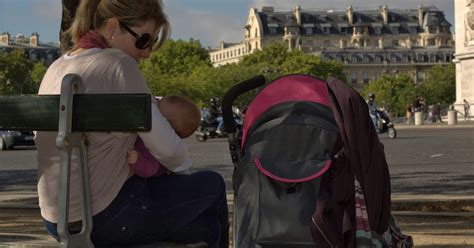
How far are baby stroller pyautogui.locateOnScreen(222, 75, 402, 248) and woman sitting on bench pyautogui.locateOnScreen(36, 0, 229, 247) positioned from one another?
15 centimetres

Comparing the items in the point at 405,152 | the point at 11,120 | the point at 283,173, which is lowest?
the point at 405,152

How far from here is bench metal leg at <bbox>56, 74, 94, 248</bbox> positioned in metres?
3.20

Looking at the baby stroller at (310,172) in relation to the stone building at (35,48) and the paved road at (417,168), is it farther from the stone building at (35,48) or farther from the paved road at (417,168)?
the stone building at (35,48)

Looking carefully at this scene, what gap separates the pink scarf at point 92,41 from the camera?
3.50 m

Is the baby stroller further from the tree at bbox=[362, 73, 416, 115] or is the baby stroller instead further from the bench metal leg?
the tree at bbox=[362, 73, 416, 115]

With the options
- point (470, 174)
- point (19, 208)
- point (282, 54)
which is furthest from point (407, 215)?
point (282, 54)

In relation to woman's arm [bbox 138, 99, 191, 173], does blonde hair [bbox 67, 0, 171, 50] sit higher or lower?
higher

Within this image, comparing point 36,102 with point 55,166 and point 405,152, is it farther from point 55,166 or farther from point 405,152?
point 405,152

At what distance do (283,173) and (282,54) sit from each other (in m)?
108

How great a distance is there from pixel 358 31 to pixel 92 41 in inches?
6222

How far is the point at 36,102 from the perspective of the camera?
3.34 meters

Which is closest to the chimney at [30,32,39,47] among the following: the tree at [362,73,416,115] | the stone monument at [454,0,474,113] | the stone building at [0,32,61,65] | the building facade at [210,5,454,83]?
the stone building at [0,32,61,65]

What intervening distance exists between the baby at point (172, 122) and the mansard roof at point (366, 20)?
153 meters

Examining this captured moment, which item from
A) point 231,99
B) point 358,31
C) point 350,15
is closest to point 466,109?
point 231,99
